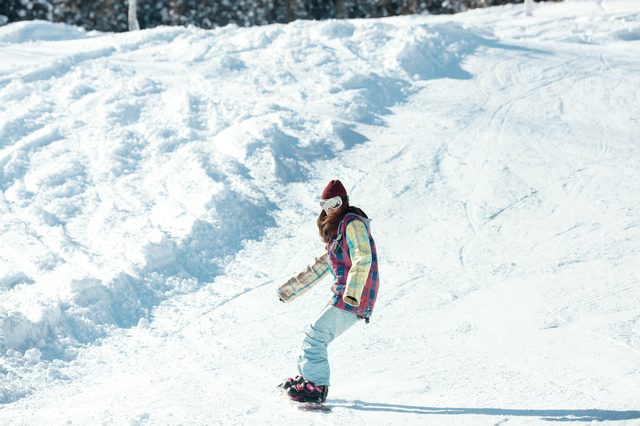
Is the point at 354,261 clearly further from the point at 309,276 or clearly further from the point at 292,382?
the point at 292,382

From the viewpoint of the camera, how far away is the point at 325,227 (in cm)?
345

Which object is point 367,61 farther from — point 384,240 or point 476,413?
point 476,413

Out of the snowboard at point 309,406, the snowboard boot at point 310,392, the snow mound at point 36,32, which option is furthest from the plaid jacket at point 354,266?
the snow mound at point 36,32

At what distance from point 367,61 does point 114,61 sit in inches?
185

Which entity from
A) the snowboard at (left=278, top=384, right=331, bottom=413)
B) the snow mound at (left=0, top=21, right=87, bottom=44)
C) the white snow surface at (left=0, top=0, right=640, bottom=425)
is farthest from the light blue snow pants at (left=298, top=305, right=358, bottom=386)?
the snow mound at (left=0, top=21, right=87, bottom=44)

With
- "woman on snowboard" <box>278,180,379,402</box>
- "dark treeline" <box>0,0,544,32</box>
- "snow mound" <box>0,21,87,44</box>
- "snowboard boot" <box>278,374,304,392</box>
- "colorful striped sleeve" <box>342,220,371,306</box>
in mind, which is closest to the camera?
"colorful striped sleeve" <box>342,220,371,306</box>

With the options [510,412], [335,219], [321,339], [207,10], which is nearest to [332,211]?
[335,219]

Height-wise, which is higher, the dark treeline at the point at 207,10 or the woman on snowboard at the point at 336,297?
the dark treeline at the point at 207,10

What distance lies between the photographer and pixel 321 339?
3338 mm

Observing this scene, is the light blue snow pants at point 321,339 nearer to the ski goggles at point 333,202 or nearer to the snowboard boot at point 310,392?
the snowboard boot at point 310,392

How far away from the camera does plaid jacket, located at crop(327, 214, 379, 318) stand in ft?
10.5

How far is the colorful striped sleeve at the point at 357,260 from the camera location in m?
3.13

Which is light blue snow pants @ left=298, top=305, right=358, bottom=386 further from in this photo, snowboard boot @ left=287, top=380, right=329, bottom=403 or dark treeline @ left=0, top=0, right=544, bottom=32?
dark treeline @ left=0, top=0, right=544, bottom=32

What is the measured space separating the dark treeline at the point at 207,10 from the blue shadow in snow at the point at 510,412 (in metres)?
16.5
